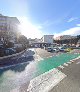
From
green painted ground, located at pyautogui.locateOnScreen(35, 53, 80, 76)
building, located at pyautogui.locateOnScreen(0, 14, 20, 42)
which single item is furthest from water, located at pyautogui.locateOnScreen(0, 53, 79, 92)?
building, located at pyautogui.locateOnScreen(0, 14, 20, 42)

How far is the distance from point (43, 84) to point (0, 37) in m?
38.1

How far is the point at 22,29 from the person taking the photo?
8150cm

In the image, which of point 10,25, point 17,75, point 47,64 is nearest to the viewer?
point 17,75

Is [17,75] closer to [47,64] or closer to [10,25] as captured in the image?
[47,64]

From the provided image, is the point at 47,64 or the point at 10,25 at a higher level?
the point at 10,25

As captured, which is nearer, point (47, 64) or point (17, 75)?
point (17, 75)

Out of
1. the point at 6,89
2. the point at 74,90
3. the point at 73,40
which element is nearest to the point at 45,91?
the point at 74,90

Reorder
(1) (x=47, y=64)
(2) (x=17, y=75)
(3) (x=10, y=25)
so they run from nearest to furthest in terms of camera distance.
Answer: (2) (x=17, y=75) → (1) (x=47, y=64) → (3) (x=10, y=25)

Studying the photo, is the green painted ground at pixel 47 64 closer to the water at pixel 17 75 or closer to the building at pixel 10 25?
the water at pixel 17 75

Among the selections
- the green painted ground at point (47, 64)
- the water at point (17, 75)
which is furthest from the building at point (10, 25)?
the water at point (17, 75)

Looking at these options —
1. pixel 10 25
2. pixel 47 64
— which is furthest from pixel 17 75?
pixel 10 25

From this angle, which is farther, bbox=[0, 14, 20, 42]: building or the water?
bbox=[0, 14, 20, 42]: building

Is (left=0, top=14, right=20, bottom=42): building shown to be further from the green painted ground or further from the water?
the water

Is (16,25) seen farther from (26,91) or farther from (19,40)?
(26,91)
